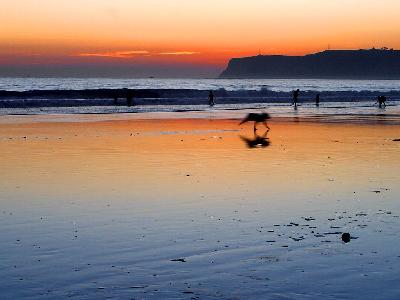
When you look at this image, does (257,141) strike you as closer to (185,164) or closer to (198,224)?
(185,164)

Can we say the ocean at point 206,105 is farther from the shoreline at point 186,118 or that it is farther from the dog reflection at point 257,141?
the dog reflection at point 257,141

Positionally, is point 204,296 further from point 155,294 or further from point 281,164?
point 281,164

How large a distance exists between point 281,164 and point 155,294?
9.51 m

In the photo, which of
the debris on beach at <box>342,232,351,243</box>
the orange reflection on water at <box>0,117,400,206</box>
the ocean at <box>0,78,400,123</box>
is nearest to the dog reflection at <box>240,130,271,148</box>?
the orange reflection on water at <box>0,117,400,206</box>

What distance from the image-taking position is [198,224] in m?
8.91

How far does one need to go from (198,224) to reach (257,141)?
43.0ft

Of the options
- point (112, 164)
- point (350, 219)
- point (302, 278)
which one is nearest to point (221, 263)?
point (302, 278)

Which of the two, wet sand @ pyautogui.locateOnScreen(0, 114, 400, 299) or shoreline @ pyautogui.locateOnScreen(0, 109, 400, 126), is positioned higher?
wet sand @ pyautogui.locateOnScreen(0, 114, 400, 299)

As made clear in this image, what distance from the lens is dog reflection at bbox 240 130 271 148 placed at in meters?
20.2

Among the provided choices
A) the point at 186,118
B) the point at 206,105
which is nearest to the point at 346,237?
the point at 186,118

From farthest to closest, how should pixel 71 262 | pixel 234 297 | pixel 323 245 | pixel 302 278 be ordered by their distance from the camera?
pixel 323 245
pixel 71 262
pixel 302 278
pixel 234 297

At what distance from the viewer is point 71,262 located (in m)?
7.04

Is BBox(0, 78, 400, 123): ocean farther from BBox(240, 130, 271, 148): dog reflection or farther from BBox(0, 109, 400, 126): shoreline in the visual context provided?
BBox(240, 130, 271, 148): dog reflection

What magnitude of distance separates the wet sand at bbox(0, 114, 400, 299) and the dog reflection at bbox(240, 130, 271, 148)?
2403mm
